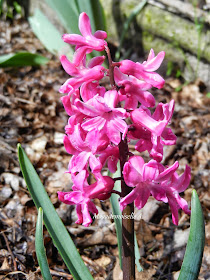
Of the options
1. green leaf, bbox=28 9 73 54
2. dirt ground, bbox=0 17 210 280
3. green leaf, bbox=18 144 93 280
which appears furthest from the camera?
green leaf, bbox=28 9 73 54

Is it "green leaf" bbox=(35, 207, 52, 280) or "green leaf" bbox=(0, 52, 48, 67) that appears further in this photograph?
Answer: "green leaf" bbox=(0, 52, 48, 67)

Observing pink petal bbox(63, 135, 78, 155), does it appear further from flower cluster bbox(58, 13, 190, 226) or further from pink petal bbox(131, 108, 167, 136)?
pink petal bbox(131, 108, 167, 136)

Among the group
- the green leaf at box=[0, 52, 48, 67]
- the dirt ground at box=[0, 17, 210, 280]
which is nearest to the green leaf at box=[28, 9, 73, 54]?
the dirt ground at box=[0, 17, 210, 280]

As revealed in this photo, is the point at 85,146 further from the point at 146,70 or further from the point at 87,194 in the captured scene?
the point at 146,70

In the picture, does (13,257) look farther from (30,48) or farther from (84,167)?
(30,48)

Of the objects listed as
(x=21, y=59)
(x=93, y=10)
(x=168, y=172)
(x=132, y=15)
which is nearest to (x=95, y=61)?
(x=168, y=172)
